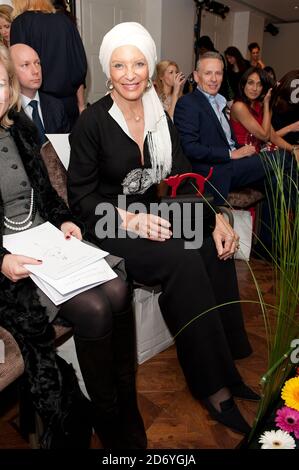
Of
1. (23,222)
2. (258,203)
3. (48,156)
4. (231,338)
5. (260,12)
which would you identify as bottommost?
(231,338)

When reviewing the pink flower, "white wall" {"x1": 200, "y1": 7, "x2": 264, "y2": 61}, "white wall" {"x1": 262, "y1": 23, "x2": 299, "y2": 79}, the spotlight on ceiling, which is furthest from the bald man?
"white wall" {"x1": 262, "y1": 23, "x2": 299, "y2": 79}

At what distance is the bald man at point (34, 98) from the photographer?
2.03m

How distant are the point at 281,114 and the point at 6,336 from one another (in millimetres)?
2731

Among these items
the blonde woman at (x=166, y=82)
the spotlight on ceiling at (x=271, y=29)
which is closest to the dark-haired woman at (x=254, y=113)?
the blonde woman at (x=166, y=82)

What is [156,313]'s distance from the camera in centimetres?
180

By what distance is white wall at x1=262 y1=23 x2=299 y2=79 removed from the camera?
34.6 ft

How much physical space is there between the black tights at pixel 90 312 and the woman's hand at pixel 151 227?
290 millimetres

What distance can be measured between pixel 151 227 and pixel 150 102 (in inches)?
22.5

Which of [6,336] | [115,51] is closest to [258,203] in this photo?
[115,51]

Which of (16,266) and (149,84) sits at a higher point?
(149,84)

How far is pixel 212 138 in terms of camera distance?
2.53 m

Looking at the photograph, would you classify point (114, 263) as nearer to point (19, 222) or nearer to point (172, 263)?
point (172, 263)

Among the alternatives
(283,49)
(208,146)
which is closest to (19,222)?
(208,146)

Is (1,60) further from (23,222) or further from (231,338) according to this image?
(231,338)
